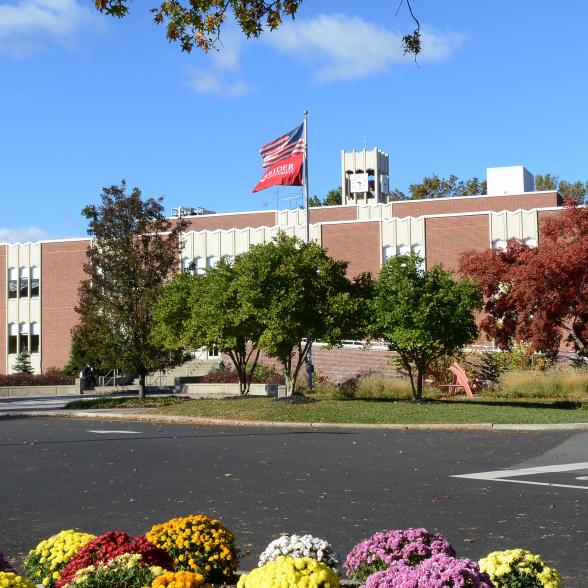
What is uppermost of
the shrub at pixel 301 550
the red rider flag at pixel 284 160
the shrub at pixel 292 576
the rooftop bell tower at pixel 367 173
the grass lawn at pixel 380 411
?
the rooftop bell tower at pixel 367 173

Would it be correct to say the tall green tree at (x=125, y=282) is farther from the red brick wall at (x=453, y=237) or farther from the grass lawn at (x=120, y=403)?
the red brick wall at (x=453, y=237)

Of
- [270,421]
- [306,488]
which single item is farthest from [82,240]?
[306,488]

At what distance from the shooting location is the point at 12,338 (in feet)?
205

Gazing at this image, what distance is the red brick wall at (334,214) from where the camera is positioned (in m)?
71.4

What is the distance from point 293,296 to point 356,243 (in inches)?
1101

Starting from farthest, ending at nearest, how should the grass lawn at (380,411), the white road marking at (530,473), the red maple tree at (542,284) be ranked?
the red maple tree at (542,284)
the grass lawn at (380,411)
the white road marking at (530,473)

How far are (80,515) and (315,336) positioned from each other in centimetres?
1788

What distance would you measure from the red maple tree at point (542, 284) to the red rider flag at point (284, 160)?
342 inches

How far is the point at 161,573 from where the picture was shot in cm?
487

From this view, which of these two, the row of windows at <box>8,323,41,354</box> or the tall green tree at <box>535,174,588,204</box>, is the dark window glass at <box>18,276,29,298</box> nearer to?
the row of windows at <box>8,323,41,354</box>

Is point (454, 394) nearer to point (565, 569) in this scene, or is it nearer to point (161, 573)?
point (565, 569)

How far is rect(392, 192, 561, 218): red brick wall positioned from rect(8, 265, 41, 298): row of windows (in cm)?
2737

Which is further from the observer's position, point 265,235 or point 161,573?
→ point 265,235


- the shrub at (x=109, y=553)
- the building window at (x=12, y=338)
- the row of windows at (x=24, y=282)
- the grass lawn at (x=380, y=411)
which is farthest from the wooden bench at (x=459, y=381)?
the building window at (x=12, y=338)
